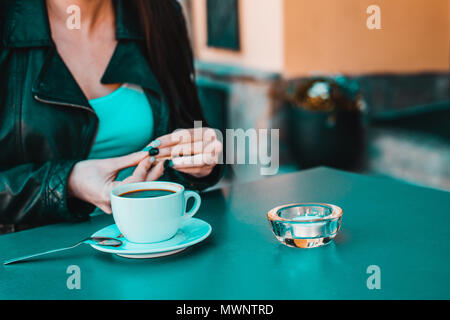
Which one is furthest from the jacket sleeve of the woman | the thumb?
the thumb

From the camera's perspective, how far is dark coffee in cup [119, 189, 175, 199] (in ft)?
2.72

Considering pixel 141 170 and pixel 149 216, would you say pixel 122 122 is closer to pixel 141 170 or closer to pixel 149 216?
pixel 141 170

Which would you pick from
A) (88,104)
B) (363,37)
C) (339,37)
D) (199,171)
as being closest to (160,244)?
(199,171)

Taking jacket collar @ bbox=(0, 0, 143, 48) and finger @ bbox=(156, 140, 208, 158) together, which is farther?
jacket collar @ bbox=(0, 0, 143, 48)

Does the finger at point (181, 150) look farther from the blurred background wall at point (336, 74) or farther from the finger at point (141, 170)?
the blurred background wall at point (336, 74)

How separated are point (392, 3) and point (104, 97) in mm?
4046

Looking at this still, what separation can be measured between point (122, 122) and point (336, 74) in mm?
3212

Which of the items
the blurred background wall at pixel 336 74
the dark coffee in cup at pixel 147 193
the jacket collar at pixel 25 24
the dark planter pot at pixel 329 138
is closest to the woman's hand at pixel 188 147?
the dark coffee in cup at pixel 147 193

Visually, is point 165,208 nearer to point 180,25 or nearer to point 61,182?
point 61,182

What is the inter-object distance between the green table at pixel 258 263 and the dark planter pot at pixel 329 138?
10.0 ft

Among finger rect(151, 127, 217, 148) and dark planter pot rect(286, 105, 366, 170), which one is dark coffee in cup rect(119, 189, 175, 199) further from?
dark planter pot rect(286, 105, 366, 170)

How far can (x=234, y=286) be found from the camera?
2.20ft

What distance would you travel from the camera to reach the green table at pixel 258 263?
66 cm

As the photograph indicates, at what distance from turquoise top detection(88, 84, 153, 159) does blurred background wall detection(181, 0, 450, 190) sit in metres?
2.34
